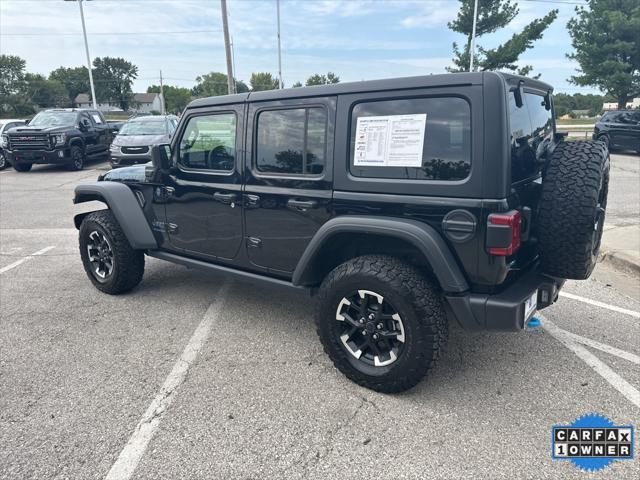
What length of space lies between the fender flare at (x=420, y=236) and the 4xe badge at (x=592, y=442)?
0.94 m

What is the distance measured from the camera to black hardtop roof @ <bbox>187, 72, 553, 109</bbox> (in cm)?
250

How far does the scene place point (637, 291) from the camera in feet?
14.8

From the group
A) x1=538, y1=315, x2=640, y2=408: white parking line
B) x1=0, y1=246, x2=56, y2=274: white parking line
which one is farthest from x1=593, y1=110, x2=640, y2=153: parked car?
x1=0, y1=246, x2=56, y2=274: white parking line

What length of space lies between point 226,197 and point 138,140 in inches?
411

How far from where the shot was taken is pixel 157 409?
2.73m

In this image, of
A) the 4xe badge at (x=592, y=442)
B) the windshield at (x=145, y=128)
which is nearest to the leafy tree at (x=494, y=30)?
the windshield at (x=145, y=128)

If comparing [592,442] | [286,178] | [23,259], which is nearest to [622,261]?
[592,442]

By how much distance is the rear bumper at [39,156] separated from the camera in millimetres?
13805

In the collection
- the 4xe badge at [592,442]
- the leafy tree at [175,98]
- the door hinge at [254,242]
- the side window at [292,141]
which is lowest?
the 4xe badge at [592,442]

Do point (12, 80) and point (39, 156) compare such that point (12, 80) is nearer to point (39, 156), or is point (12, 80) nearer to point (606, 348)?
point (39, 156)

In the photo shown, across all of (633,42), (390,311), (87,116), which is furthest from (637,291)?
(633,42)

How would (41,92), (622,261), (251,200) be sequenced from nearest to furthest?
(251,200)
(622,261)
(41,92)

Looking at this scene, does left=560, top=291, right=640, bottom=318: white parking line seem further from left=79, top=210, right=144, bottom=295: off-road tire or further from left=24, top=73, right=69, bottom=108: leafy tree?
left=24, top=73, right=69, bottom=108: leafy tree

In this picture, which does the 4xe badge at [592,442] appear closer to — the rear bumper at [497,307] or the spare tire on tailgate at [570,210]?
the rear bumper at [497,307]
